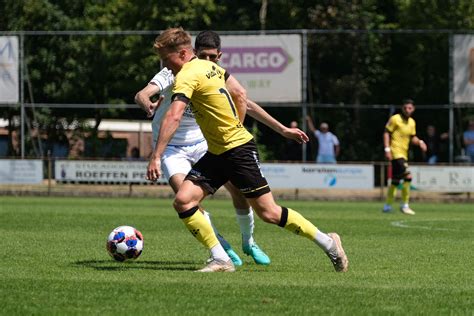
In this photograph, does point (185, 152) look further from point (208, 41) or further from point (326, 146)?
point (326, 146)

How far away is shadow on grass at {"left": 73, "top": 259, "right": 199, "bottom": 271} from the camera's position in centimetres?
1088

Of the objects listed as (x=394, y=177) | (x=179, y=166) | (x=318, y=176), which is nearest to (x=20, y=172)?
(x=318, y=176)

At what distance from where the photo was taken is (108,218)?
2056 cm

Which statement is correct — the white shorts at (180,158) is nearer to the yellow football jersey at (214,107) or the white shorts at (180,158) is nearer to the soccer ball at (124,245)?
the soccer ball at (124,245)

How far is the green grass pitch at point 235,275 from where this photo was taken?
7.98m

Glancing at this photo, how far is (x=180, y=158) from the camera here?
11773 mm

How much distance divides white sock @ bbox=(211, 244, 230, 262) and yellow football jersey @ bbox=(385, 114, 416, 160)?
47.1ft

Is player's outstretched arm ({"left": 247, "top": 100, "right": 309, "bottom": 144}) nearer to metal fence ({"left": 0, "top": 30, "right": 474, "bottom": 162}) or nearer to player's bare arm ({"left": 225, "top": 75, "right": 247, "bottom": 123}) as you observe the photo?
player's bare arm ({"left": 225, "top": 75, "right": 247, "bottom": 123})

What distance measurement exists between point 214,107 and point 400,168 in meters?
14.6

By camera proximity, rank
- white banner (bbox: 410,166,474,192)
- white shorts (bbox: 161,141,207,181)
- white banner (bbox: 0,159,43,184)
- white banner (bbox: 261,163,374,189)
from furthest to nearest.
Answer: white banner (bbox: 0,159,43,184)
white banner (bbox: 261,163,374,189)
white banner (bbox: 410,166,474,192)
white shorts (bbox: 161,141,207,181)

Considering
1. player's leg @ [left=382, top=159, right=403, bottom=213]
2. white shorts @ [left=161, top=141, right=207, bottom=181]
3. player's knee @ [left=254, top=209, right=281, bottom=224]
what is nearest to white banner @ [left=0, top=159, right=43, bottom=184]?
player's leg @ [left=382, top=159, right=403, bottom=213]

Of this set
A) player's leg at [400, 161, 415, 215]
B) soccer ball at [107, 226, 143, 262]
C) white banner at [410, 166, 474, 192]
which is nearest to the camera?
soccer ball at [107, 226, 143, 262]

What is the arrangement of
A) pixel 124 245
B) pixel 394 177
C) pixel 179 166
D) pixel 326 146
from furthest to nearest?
1. pixel 326 146
2. pixel 394 177
3. pixel 179 166
4. pixel 124 245

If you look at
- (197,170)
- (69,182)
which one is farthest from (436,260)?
(69,182)
